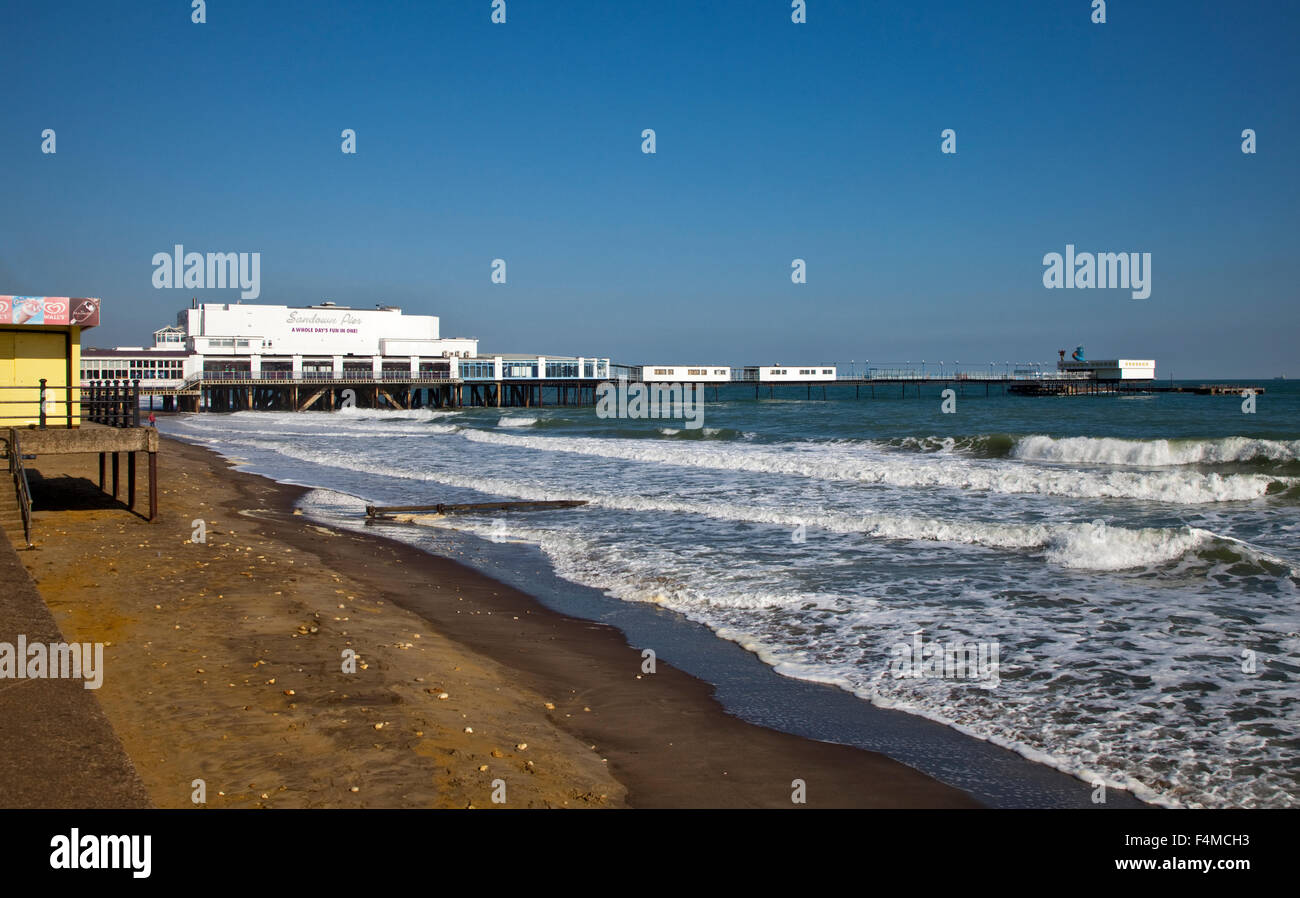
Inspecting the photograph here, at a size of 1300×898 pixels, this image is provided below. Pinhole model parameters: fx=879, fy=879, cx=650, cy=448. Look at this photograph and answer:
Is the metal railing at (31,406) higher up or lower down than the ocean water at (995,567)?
higher up

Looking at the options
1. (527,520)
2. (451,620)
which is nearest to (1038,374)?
(527,520)

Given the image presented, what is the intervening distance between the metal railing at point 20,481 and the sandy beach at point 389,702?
374 millimetres

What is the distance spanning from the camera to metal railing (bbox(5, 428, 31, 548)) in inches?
400

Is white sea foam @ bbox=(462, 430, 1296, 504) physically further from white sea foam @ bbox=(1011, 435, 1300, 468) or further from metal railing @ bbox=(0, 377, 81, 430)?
metal railing @ bbox=(0, 377, 81, 430)
